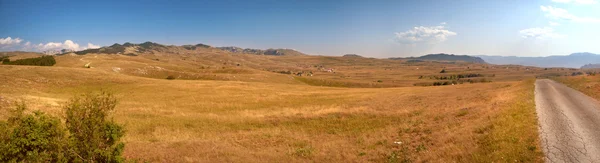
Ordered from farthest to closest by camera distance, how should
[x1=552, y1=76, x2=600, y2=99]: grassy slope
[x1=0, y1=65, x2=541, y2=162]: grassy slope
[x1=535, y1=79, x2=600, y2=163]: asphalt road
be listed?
[x1=552, y1=76, x2=600, y2=99]: grassy slope → [x1=0, y1=65, x2=541, y2=162]: grassy slope → [x1=535, y1=79, x2=600, y2=163]: asphalt road

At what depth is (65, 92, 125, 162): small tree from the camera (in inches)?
446

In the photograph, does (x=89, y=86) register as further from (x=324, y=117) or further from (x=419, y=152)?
(x=419, y=152)

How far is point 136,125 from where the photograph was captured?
28859mm

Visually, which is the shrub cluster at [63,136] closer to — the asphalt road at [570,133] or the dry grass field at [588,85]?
the asphalt road at [570,133]

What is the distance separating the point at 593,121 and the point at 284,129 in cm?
2417

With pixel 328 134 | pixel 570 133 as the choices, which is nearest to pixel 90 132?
pixel 328 134

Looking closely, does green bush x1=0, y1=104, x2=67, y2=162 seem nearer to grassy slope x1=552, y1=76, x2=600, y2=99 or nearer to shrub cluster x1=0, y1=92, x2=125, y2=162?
shrub cluster x1=0, y1=92, x2=125, y2=162

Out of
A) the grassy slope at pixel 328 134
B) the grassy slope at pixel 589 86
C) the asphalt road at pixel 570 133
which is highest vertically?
the grassy slope at pixel 589 86

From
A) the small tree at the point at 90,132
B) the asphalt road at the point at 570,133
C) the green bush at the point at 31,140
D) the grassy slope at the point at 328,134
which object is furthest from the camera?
the grassy slope at the point at 328,134

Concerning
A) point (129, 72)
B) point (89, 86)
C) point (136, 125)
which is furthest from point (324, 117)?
point (129, 72)

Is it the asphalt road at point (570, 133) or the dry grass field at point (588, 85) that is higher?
the dry grass field at point (588, 85)

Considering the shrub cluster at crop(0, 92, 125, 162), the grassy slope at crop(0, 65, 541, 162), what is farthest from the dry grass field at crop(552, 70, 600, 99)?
the shrub cluster at crop(0, 92, 125, 162)

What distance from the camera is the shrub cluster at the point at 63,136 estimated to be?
10.3 m

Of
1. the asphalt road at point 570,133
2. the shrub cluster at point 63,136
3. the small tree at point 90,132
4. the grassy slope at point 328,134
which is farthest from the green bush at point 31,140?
the asphalt road at point 570,133
